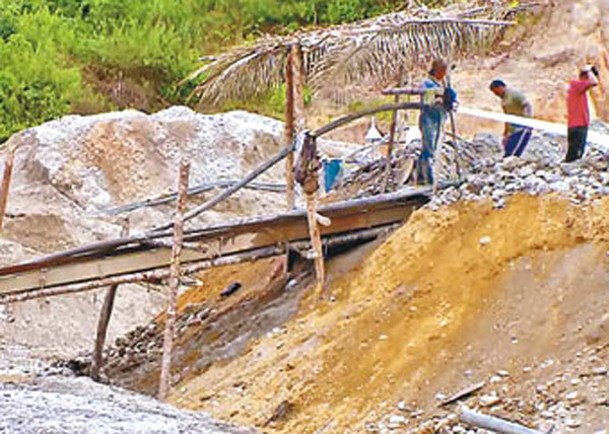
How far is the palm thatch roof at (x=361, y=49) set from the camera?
14273 mm

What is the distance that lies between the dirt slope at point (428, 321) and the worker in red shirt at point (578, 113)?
1176 millimetres

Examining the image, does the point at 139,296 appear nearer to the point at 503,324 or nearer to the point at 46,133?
the point at 46,133

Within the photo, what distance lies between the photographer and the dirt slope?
11641 millimetres

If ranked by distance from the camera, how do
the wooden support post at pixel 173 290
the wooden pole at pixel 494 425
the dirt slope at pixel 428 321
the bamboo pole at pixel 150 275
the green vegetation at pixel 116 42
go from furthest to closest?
the green vegetation at pixel 116 42 < the bamboo pole at pixel 150 275 < the wooden support post at pixel 173 290 < the dirt slope at pixel 428 321 < the wooden pole at pixel 494 425

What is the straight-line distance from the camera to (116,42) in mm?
32156

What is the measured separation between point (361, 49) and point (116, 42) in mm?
18725

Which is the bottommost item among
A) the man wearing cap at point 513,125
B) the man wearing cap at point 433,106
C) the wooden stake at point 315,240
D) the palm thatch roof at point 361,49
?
the wooden stake at point 315,240

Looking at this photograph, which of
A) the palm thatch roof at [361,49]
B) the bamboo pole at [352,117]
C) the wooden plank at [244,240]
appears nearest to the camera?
the bamboo pole at [352,117]

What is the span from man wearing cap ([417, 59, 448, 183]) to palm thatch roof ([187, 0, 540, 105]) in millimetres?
163

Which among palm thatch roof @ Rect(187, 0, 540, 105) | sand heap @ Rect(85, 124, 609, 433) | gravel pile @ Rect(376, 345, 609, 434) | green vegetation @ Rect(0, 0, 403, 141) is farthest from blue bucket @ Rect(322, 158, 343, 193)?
gravel pile @ Rect(376, 345, 609, 434)

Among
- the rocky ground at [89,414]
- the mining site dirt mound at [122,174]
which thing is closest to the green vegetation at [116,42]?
the mining site dirt mound at [122,174]

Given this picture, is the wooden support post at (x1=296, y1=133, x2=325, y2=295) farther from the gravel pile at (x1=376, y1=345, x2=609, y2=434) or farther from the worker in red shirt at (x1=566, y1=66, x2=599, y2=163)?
the gravel pile at (x1=376, y1=345, x2=609, y2=434)

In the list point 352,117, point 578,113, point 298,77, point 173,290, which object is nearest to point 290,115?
point 298,77

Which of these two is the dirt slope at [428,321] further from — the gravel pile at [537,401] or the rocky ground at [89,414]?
the rocky ground at [89,414]
